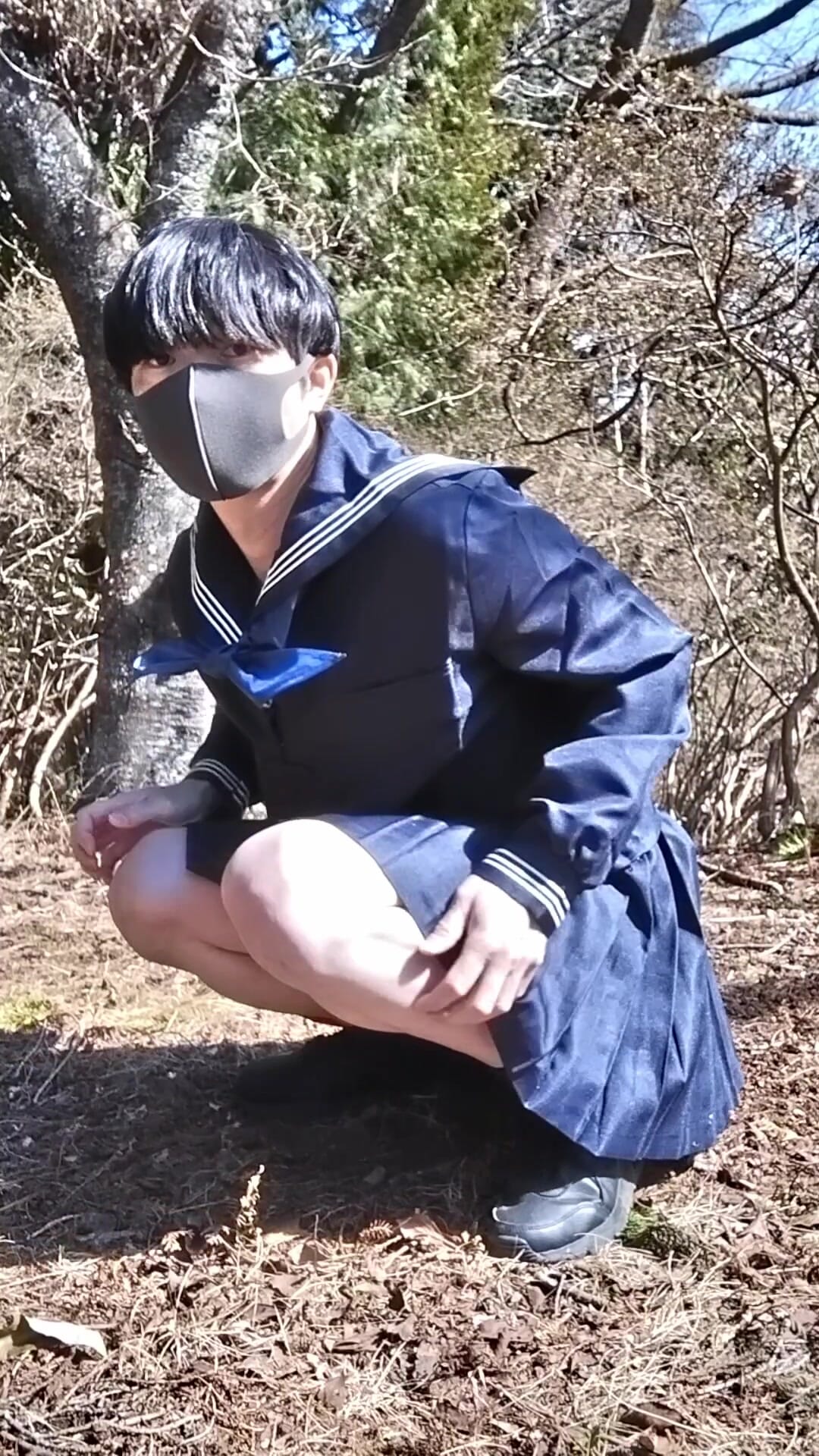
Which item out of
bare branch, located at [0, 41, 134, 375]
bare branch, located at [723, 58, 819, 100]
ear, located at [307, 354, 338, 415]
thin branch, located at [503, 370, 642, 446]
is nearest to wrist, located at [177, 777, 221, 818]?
ear, located at [307, 354, 338, 415]

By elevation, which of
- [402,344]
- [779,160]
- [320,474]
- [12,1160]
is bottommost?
[12,1160]

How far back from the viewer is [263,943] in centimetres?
Answer: 176

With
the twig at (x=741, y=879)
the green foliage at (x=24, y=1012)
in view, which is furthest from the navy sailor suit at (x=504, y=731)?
the twig at (x=741, y=879)

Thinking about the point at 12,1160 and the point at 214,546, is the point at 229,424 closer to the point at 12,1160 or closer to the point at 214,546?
the point at 214,546

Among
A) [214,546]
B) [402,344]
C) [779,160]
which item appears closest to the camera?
[214,546]

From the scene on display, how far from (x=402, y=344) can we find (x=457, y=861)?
6677mm

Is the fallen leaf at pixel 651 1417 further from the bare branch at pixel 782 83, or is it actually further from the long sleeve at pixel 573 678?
the bare branch at pixel 782 83

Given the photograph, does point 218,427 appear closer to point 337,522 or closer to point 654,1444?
point 337,522

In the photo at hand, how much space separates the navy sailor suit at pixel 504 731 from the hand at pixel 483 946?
0.03 meters

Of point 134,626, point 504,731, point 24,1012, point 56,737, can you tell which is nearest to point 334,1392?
point 504,731

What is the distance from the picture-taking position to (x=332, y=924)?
1.71 metres

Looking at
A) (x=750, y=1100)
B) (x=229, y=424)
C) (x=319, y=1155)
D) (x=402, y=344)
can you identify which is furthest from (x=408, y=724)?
(x=402, y=344)

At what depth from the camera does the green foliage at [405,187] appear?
7664 mm

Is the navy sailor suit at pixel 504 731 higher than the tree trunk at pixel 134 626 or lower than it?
higher
